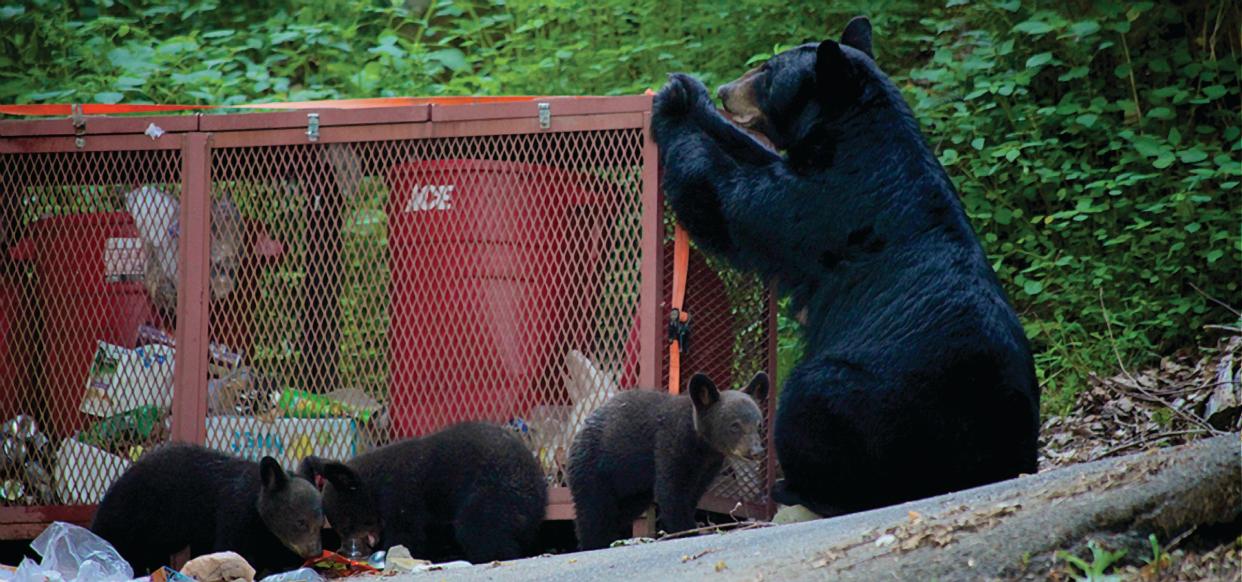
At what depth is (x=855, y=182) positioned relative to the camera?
5555 millimetres

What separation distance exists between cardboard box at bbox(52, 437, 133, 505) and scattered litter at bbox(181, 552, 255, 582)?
4.12 feet

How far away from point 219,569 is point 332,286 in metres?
1.37

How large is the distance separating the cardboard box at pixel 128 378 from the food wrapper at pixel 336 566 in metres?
0.96

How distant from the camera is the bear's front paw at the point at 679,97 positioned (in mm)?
5805

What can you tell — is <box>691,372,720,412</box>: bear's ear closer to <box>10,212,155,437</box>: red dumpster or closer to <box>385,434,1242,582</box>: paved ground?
<box>385,434,1242,582</box>: paved ground

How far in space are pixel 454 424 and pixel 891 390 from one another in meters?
1.82

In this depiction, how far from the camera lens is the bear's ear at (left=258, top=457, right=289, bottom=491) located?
5.74m

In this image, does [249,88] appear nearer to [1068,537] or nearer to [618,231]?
[618,231]

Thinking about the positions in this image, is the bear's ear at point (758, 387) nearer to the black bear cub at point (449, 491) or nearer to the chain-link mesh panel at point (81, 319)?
the black bear cub at point (449, 491)

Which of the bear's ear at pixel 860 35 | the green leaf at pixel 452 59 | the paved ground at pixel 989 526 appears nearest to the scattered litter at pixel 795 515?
the paved ground at pixel 989 526

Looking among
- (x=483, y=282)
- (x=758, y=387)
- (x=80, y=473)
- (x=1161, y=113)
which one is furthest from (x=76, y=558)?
(x=1161, y=113)

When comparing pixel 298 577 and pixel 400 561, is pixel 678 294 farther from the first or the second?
pixel 298 577

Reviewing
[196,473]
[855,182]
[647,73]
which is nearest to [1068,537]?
[855,182]

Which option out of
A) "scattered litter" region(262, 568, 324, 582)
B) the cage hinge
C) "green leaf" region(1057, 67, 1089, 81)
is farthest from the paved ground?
"green leaf" region(1057, 67, 1089, 81)
